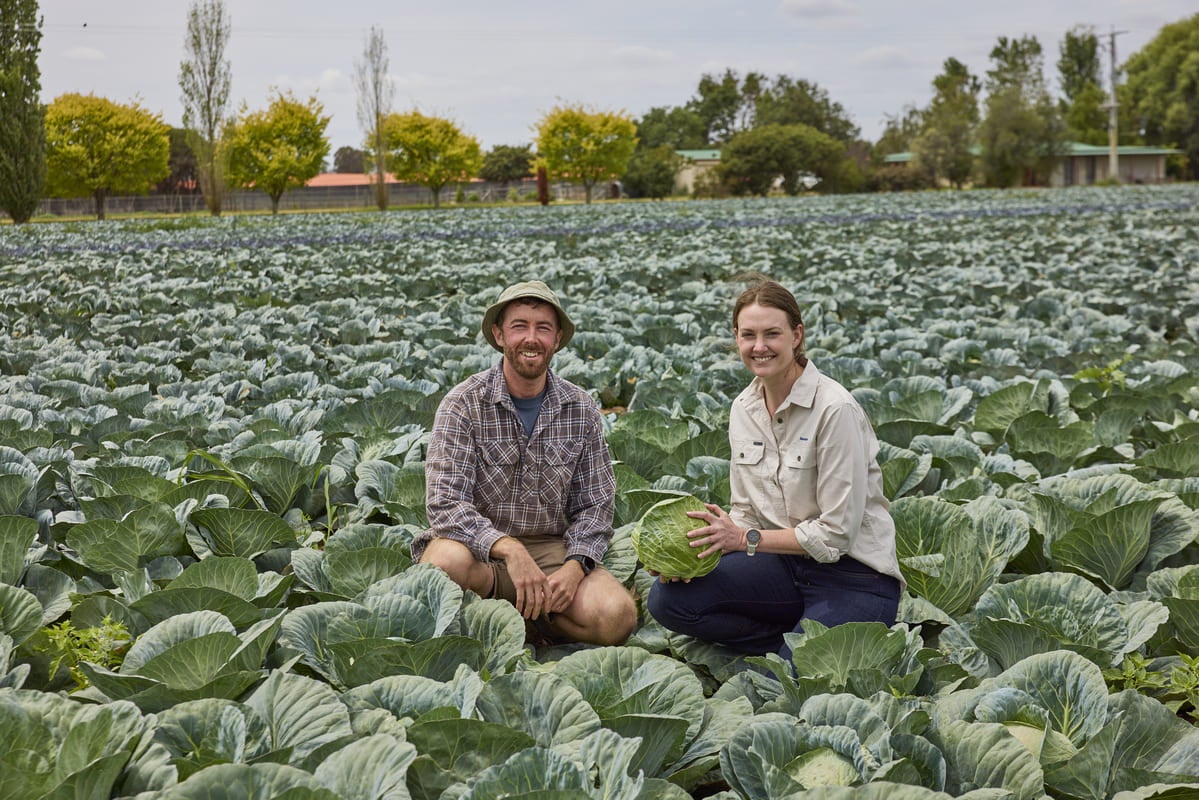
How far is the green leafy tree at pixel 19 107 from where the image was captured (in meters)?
25.6

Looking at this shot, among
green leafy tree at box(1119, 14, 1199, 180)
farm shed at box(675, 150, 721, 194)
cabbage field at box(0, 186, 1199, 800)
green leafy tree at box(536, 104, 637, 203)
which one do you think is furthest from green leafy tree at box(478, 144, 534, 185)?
cabbage field at box(0, 186, 1199, 800)

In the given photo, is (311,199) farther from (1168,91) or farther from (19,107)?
(1168,91)

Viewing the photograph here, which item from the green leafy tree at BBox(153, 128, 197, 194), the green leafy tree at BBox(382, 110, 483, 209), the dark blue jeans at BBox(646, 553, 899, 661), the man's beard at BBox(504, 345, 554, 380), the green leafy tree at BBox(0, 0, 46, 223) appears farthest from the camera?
the green leafy tree at BBox(153, 128, 197, 194)

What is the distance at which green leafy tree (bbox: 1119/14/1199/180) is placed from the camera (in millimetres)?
68500

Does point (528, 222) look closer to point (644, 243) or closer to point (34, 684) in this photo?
point (644, 243)

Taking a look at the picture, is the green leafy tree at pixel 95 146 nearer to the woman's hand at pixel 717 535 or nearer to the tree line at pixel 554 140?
the tree line at pixel 554 140

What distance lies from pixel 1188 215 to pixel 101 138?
41.3 metres

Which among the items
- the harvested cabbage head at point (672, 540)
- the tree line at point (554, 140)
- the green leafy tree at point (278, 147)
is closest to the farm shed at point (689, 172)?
the tree line at point (554, 140)

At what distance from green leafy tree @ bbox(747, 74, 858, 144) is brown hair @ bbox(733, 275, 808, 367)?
81009mm

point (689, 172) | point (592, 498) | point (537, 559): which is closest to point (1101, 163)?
point (689, 172)

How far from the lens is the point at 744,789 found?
1.90m

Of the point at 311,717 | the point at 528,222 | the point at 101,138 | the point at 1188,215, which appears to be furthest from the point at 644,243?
the point at 101,138

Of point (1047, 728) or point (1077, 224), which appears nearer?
point (1047, 728)

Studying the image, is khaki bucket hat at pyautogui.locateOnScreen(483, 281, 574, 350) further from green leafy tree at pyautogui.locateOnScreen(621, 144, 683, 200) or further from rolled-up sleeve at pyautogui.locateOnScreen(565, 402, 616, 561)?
green leafy tree at pyautogui.locateOnScreen(621, 144, 683, 200)
